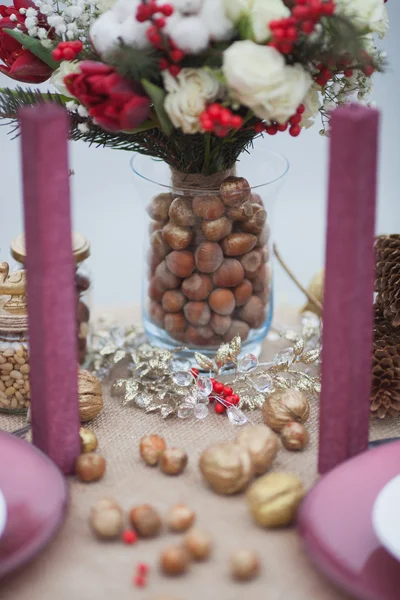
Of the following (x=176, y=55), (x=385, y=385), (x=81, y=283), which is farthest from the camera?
(x=81, y=283)

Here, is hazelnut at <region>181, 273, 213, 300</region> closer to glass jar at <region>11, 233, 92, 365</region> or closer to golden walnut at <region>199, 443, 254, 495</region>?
glass jar at <region>11, 233, 92, 365</region>

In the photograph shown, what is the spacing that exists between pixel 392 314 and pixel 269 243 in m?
0.14

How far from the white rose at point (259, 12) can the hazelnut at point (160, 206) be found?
0.68 ft

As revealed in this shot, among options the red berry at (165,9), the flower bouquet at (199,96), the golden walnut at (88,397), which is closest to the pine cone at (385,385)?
the flower bouquet at (199,96)

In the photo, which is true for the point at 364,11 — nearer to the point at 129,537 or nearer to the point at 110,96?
the point at 110,96

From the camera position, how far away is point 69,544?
0.56 metres

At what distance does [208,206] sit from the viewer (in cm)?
76

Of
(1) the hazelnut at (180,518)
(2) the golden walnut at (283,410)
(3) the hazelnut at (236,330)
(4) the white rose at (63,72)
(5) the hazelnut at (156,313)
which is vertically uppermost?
(4) the white rose at (63,72)

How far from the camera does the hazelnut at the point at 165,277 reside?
0.80m

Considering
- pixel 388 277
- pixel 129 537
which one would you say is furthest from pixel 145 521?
pixel 388 277

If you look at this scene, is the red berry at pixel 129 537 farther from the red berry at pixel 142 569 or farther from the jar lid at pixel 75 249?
the jar lid at pixel 75 249

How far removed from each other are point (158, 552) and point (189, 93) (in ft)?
1.09

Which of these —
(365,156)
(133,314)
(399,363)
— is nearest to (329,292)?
(365,156)

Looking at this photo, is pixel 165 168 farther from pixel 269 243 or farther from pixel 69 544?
pixel 69 544
